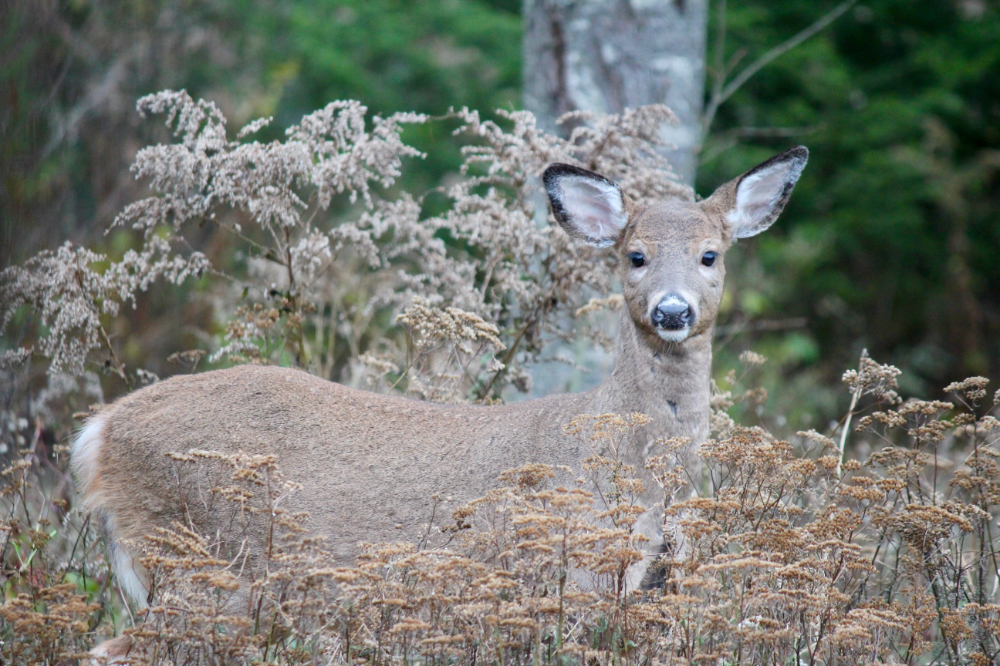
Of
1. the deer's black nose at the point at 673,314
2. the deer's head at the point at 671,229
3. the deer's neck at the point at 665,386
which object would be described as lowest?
the deer's neck at the point at 665,386

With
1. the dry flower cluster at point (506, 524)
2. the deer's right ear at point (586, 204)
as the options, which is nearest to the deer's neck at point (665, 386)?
the dry flower cluster at point (506, 524)

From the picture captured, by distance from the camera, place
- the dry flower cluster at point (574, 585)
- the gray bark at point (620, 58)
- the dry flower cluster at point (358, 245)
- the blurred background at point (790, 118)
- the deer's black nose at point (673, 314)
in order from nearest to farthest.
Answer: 1. the dry flower cluster at point (574, 585)
2. the deer's black nose at point (673, 314)
3. the dry flower cluster at point (358, 245)
4. the gray bark at point (620, 58)
5. the blurred background at point (790, 118)

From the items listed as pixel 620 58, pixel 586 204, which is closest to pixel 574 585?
pixel 586 204

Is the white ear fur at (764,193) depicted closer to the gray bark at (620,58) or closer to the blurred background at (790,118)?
the gray bark at (620,58)

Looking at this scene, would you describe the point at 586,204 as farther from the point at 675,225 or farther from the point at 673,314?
the point at 673,314

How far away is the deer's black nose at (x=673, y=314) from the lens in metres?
4.67

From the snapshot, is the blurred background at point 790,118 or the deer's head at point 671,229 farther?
the blurred background at point 790,118

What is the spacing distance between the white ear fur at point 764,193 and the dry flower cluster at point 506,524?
92 centimetres

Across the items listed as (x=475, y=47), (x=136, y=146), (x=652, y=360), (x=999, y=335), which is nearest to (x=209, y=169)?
(x=652, y=360)

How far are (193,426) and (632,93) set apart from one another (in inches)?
164

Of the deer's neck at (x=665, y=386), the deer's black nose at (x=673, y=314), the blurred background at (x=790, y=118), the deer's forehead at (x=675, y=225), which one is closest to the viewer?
the deer's black nose at (x=673, y=314)

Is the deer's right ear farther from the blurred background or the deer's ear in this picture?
the blurred background

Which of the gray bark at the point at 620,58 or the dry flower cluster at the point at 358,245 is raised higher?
the gray bark at the point at 620,58

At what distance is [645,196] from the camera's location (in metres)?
6.46
